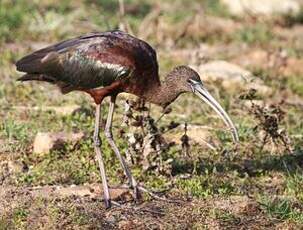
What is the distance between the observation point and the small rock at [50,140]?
323 inches

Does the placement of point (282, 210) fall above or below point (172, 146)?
below

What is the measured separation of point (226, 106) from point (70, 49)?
3.26 m

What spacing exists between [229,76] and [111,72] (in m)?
4.03

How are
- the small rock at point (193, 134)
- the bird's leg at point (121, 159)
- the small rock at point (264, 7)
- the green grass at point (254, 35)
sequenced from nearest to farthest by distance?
the bird's leg at point (121, 159) < the small rock at point (193, 134) < the green grass at point (254, 35) < the small rock at point (264, 7)

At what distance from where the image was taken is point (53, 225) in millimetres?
6434

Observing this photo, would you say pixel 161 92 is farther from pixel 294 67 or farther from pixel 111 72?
pixel 294 67

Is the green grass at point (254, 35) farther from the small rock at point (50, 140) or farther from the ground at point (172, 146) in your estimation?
the small rock at point (50, 140)

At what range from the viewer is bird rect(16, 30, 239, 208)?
7.14 metres

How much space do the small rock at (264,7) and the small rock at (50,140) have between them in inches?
271

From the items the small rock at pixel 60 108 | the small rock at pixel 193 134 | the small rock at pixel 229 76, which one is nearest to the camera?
the small rock at pixel 193 134

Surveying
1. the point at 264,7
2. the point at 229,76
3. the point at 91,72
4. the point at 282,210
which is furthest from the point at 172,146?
the point at 264,7

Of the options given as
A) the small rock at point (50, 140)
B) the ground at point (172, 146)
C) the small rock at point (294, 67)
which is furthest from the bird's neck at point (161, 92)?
the small rock at point (294, 67)

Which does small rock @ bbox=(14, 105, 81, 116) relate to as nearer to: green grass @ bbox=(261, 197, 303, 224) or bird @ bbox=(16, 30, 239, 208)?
bird @ bbox=(16, 30, 239, 208)

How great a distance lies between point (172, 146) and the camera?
27.7ft
